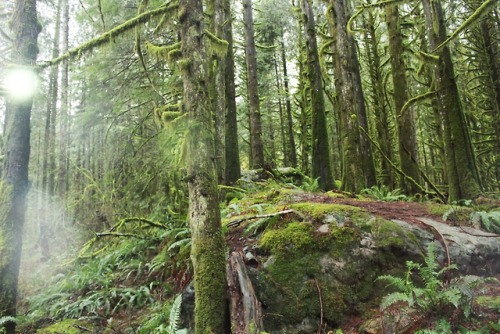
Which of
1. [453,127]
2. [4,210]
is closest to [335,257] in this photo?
[453,127]

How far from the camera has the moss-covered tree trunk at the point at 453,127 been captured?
7.29 meters

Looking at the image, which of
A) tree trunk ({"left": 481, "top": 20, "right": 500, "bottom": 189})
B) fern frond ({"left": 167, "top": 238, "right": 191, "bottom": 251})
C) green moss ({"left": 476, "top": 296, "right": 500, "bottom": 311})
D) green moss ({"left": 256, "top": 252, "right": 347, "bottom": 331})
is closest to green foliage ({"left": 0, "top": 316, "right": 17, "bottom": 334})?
fern frond ({"left": 167, "top": 238, "right": 191, "bottom": 251})

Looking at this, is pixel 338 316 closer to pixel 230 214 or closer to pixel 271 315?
pixel 271 315

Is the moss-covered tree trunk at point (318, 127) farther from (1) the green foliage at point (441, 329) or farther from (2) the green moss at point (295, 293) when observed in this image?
(1) the green foliage at point (441, 329)

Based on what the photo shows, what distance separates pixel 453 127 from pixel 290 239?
5.15 metres

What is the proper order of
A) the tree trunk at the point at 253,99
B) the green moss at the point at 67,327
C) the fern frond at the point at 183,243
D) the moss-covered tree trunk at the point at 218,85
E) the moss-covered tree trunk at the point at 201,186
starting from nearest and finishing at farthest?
the moss-covered tree trunk at the point at 201,186 → the green moss at the point at 67,327 → the fern frond at the point at 183,243 → the moss-covered tree trunk at the point at 218,85 → the tree trunk at the point at 253,99

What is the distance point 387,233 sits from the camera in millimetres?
5031

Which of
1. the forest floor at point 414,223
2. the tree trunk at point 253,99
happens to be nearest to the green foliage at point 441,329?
the forest floor at point 414,223

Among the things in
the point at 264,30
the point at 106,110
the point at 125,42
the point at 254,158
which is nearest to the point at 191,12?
the point at 125,42

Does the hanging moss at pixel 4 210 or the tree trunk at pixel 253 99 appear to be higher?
the tree trunk at pixel 253 99

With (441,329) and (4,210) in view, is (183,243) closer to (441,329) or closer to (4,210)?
(4,210)

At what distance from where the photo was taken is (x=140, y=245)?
24.4ft

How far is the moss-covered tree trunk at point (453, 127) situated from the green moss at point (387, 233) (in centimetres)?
327

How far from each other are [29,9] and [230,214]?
5652mm
